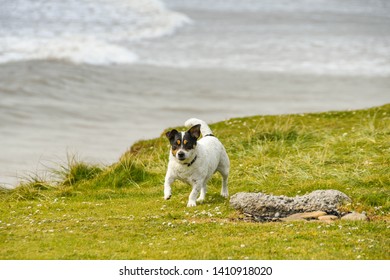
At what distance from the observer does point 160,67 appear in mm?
41250

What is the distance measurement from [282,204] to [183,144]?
200 centimetres

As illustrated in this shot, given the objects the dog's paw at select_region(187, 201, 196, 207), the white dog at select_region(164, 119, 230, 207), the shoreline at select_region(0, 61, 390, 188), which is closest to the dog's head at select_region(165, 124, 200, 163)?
the white dog at select_region(164, 119, 230, 207)

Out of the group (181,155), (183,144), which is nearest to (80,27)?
(183,144)

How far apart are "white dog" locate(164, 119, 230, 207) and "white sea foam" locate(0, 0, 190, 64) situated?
1042 inches

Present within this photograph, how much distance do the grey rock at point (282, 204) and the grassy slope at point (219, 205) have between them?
0.29m

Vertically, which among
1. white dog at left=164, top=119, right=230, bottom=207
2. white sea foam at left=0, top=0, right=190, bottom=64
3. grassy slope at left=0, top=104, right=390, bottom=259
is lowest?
grassy slope at left=0, top=104, right=390, bottom=259

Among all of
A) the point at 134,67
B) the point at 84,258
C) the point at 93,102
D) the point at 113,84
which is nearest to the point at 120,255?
the point at 84,258

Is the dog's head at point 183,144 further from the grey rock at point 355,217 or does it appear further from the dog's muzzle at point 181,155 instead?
the grey rock at point 355,217

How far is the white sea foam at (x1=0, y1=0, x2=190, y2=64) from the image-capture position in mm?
42781

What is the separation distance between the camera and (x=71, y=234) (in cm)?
1320

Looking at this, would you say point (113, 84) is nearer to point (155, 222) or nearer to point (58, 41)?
point (58, 41)

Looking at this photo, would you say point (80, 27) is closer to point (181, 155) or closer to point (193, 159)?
point (193, 159)

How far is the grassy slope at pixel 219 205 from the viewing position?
39.7 ft

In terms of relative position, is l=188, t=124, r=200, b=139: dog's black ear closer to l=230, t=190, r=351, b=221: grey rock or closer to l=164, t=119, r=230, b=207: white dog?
l=164, t=119, r=230, b=207: white dog
